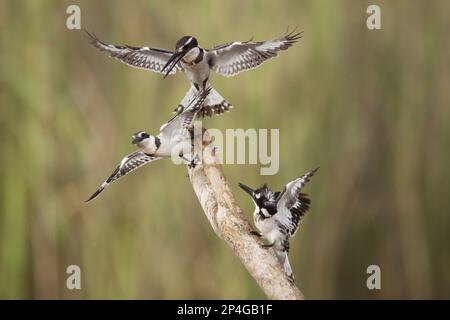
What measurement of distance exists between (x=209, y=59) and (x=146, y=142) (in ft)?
1.23

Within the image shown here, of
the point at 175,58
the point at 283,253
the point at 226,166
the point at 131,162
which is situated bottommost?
the point at 283,253

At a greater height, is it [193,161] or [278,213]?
[193,161]

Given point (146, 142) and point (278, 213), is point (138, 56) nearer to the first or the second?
point (146, 142)

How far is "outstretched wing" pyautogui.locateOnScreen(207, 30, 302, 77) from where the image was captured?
6.96 feet

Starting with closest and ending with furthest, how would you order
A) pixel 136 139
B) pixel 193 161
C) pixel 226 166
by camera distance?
pixel 136 139, pixel 193 161, pixel 226 166

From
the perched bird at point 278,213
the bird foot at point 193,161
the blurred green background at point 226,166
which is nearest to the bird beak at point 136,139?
the bird foot at point 193,161

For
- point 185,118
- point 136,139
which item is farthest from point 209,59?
point 136,139

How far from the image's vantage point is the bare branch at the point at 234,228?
162 cm

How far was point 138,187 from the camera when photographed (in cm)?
270

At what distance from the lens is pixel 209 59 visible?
2162 mm

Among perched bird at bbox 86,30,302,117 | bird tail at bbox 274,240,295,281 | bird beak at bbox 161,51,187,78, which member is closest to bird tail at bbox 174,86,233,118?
perched bird at bbox 86,30,302,117

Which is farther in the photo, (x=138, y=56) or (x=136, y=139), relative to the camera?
(x=138, y=56)

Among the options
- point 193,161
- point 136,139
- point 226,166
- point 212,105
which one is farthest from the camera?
point 226,166
